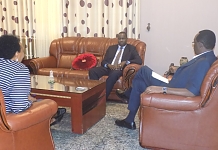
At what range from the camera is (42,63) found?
4.33 metres

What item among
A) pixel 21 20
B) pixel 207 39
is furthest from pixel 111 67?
pixel 21 20

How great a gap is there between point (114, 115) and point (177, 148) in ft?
3.90

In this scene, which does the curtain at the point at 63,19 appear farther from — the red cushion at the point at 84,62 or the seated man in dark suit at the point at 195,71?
the seated man in dark suit at the point at 195,71

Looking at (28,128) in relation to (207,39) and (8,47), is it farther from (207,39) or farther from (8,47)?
(207,39)

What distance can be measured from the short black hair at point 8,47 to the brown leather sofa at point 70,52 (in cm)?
200

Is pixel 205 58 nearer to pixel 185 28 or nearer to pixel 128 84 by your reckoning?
pixel 128 84

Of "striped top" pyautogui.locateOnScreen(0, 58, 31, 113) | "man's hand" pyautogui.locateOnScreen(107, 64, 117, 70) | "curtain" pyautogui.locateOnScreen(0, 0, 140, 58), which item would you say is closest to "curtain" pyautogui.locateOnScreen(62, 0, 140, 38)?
"curtain" pyautogui.locateOnScreen(0, 0, 140, 58)

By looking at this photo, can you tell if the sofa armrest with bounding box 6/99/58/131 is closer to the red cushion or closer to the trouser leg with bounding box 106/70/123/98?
the trouser leg with bounding box 106/70/123/98

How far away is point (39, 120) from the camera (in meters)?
1.92

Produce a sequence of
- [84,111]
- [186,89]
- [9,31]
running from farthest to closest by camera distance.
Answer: [9,31] → [84,111] → [186,89]

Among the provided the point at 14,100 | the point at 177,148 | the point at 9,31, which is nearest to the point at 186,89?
the point at 177,148

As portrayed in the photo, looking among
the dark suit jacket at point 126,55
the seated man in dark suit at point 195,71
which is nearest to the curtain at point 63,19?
the dark suit jacket at point 126,55

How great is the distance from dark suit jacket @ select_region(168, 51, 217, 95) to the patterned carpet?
0.72m

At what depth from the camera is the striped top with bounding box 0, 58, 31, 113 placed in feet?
5.83
